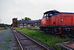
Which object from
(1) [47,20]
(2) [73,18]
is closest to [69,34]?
(2) [73,18]

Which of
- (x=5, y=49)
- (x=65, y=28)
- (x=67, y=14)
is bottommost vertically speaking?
(x=5, y=49)

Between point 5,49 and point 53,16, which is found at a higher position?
point 53,16

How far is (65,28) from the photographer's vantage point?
18672 millimetres

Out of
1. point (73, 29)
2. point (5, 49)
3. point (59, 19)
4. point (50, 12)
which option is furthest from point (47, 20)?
point (5, 49)

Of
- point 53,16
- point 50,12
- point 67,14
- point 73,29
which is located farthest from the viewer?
point 50,12

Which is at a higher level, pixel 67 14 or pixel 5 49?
pixel 67 14

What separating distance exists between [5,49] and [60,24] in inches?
305

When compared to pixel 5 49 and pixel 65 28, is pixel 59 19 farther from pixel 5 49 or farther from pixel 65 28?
pixel 5 49

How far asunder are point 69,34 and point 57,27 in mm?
1401

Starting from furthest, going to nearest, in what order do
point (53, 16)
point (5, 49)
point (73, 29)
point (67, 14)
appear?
1. point (53, 16)
2. point (67, 14)
3. point (73, 29)
4. point (5, 49)

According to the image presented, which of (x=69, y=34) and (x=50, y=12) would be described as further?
(x=50, y=12)

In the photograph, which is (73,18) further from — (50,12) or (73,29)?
(50,12)

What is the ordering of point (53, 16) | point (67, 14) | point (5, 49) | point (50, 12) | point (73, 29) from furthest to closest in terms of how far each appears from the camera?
point (50, 12), point (53, 16), point (67, 14), point (73, 29), point (5, 49)

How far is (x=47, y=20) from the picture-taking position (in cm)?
2327
